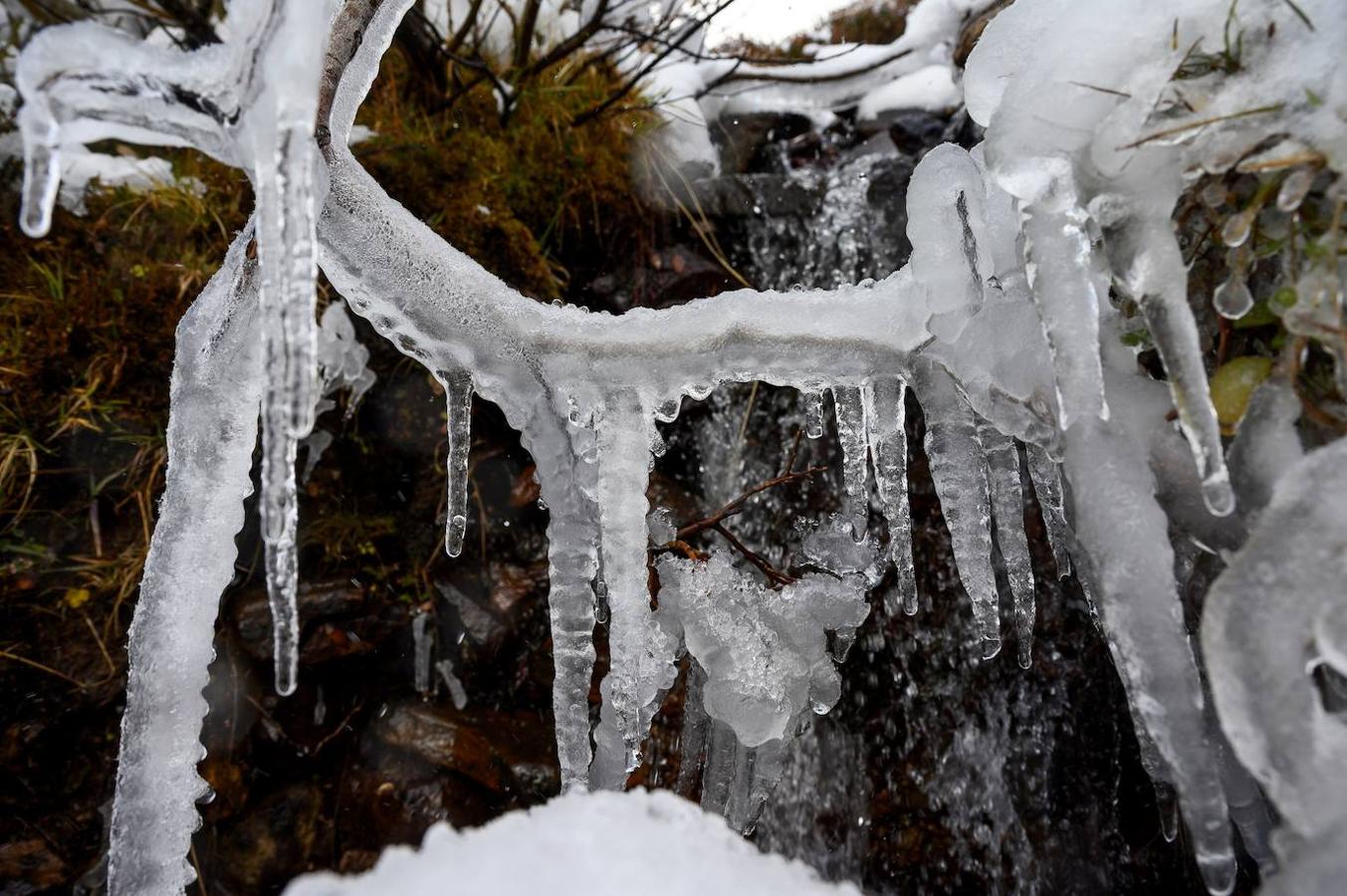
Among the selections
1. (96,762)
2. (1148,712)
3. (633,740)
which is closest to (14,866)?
(96,762)

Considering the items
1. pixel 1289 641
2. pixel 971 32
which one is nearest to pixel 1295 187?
pixel 1289 641

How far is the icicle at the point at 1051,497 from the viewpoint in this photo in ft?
4.53

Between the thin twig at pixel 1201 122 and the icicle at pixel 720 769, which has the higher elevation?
the thin twig at pixel 1201 122

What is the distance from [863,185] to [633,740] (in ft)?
10.1

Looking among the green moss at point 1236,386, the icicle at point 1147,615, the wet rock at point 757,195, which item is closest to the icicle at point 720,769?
the icicle at point 1147,615

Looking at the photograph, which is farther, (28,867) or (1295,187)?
(28,867)

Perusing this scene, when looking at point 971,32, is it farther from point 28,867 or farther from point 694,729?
point 28,867

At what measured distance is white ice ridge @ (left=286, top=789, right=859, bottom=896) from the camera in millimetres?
763

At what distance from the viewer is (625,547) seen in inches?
51.5

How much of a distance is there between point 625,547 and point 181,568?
771mm

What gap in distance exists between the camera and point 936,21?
4.44 metres

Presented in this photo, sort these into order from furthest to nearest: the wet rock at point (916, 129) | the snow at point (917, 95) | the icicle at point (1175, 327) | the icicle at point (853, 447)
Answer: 1. the snow at point (917, 95)
2. the wet rock at point (916, 129)
3. the icicle at point (853, 447)
4. the icicle at point (1175, 327)

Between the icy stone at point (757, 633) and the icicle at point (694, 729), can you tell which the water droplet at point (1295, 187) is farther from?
the icicle at point (694, 729)

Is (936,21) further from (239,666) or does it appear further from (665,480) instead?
(239,666)
